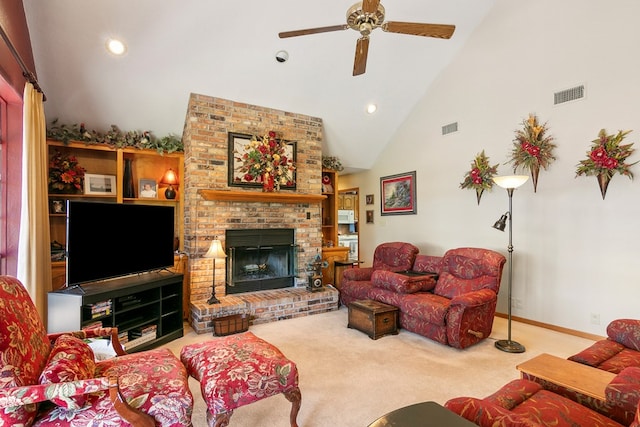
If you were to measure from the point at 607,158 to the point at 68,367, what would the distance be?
474 cm

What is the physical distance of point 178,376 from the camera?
1742mm

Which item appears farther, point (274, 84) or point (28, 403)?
point (274, 84)

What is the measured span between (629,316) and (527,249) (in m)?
1.13

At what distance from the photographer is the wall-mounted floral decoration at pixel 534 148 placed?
387cm

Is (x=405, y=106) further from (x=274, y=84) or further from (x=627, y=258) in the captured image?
(x=627, y=258)

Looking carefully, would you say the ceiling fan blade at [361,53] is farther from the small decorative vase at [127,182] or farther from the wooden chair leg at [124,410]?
the small decorative vase at [127,182]

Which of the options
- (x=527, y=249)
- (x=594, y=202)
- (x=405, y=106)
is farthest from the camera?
(x=405, y=106)

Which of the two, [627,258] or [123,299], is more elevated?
[627,258]

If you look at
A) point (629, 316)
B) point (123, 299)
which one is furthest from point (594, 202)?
point (123, 299)

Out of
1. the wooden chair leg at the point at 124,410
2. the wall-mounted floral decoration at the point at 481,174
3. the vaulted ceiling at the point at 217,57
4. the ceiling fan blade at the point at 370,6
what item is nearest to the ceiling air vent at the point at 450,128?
the wall-mounted floral decoration at the point at 481,174

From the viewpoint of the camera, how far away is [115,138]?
13.6ft

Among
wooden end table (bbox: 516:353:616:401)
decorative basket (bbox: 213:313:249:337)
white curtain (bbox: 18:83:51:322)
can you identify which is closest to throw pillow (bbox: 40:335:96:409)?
white curtain (bbox: 18:83:51:322)

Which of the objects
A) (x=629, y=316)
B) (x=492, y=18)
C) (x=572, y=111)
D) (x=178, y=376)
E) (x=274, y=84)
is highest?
(x=492, y=18)

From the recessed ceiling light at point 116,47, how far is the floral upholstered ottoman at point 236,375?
126 inches
